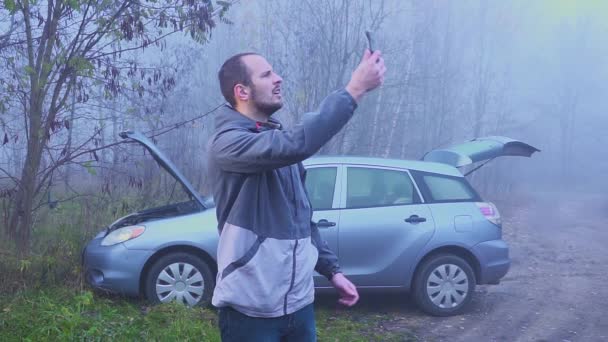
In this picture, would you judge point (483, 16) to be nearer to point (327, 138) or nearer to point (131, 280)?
point (131, 280)

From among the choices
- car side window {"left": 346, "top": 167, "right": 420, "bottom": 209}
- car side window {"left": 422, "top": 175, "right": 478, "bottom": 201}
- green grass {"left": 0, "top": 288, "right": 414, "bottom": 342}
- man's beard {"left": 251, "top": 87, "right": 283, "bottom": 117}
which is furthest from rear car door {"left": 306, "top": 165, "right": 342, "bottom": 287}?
man's beard {"left": 251, "top": 87, "right": 283, "bottom": 117}

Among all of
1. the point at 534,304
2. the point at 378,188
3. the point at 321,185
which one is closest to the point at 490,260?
the point at 534,304

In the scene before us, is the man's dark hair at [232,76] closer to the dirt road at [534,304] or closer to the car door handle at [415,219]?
the dirt road at [534,304]

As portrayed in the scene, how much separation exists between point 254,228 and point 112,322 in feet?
11.1

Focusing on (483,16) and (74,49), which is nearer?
(74,49)

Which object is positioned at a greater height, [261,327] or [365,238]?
[365,238]

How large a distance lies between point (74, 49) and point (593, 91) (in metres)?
36.2

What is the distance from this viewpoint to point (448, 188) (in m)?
7.20

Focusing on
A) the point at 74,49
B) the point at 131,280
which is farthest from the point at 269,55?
the point at 131,280

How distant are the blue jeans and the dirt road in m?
3.90

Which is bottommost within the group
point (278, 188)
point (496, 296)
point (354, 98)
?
point (496, 296)

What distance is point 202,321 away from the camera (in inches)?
221

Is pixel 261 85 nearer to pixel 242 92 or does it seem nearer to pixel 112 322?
pixel 242 92

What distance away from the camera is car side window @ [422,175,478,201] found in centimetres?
711
